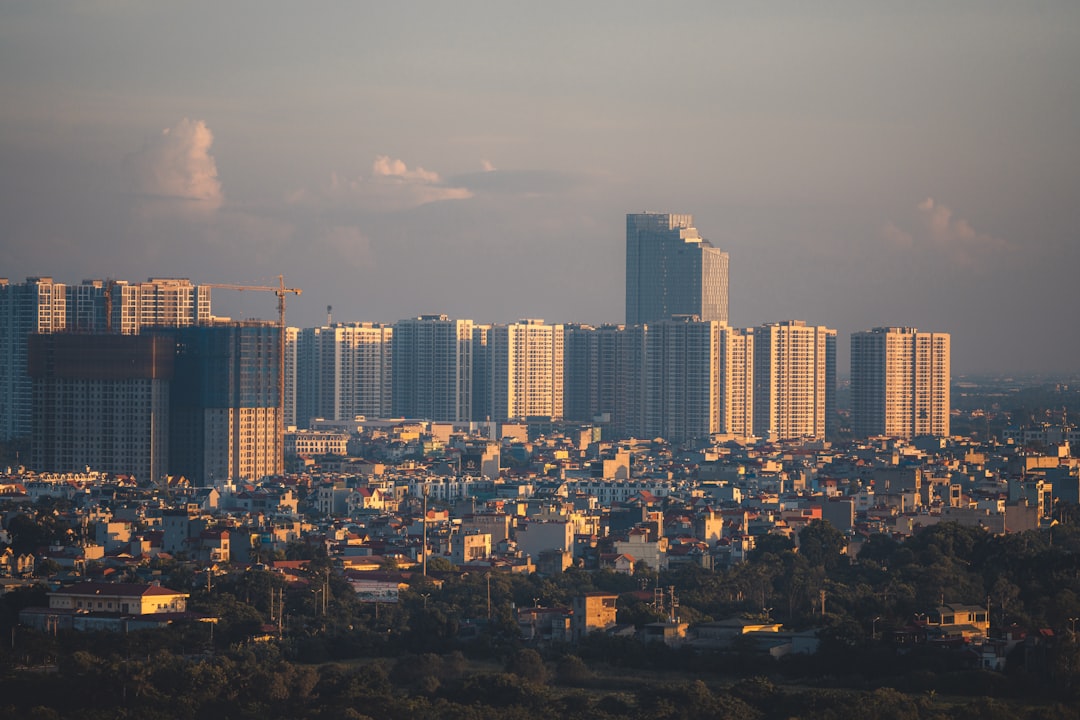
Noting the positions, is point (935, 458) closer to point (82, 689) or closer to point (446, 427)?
point (446, 427)

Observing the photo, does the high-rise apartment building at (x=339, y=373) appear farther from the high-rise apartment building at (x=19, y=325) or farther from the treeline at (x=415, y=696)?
the treeline at (x=415, y=696)

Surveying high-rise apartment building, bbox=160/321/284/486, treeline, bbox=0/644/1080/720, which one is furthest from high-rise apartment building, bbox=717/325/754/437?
treeline, bbox=0/644/1080/720

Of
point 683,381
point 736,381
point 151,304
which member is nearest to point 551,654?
point 151,304

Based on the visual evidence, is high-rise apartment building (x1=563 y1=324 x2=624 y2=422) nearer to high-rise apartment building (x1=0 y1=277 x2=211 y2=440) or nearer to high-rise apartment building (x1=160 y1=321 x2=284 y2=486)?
high-rise apartment building (x1=0 y1=277 x2=211 y2=440)

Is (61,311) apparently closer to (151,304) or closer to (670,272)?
(151,304)

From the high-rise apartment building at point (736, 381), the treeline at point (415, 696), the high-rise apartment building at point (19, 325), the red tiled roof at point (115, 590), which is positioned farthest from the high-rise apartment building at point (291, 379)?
the treeline at point (415, 696)
